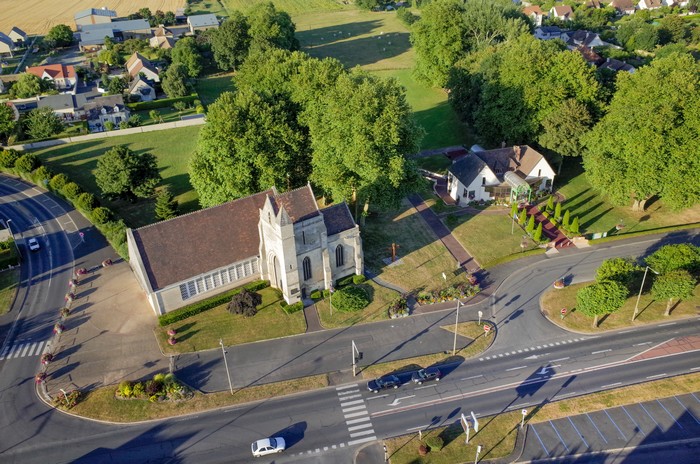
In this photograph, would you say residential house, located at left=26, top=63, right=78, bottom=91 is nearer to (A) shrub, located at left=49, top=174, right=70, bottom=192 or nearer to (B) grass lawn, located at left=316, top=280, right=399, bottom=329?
(A) shrub, located at left=49, top=174, right=70, bottom=192

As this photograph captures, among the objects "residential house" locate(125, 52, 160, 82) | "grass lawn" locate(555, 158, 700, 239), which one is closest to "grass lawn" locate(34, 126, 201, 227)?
"residential house" locate(125, 52, 160, 82)

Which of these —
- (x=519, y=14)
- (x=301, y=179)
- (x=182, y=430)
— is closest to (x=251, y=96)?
(x=301, y=179)

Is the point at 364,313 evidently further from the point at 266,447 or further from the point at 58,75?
the point at 58,75

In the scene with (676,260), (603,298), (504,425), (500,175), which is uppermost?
(500,175)

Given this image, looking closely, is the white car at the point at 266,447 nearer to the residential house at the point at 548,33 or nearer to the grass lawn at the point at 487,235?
the grass lawn at the point at 487,235

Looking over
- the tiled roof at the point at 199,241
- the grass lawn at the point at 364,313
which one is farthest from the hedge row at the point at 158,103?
the grass lawn at the point at 364,313

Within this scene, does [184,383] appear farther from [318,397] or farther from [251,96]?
[251,96]

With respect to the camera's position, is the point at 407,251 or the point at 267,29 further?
the point at 267,29

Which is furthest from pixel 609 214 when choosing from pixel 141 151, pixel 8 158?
pixel 8 158
